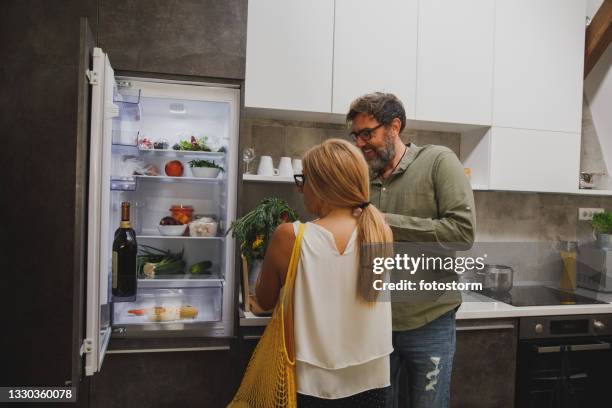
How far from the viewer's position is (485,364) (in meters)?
2.22

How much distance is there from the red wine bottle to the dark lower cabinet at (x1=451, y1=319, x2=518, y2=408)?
61.2 inches

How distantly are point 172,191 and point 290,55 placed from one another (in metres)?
0.95

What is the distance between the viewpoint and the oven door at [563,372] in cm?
222

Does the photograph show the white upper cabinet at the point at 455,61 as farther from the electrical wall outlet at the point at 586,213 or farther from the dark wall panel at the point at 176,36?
the electrical wall outlet at the point at 586,213

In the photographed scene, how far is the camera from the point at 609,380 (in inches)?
92.4

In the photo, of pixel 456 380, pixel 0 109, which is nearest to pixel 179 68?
pixel 0 109

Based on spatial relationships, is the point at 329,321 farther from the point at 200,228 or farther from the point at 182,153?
the point at 182,153

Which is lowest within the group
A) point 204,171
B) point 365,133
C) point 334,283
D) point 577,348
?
point 577,348

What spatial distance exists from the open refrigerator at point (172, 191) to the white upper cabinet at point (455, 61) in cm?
106

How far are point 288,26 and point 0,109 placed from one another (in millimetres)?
1312

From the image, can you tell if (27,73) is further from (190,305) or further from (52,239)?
(190,305)

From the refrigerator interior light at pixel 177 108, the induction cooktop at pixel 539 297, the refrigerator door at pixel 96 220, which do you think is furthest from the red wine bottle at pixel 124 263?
the induction cooktop at pixel 539 297

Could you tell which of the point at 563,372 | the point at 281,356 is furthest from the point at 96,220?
the point at 563,372

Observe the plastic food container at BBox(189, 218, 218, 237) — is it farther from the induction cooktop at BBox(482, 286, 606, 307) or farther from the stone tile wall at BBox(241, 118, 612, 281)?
the induction cooktop at BBox(482, 286, 606, 307)
